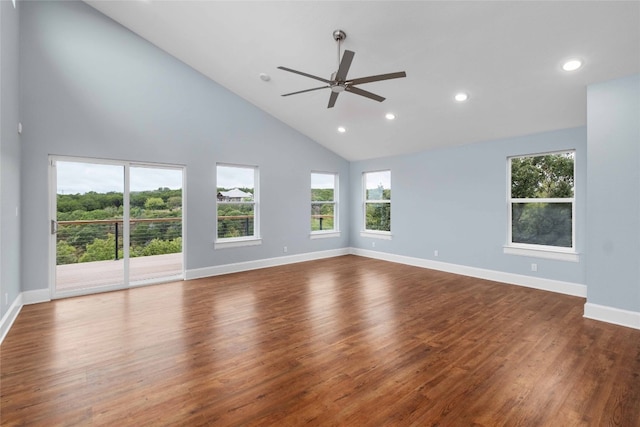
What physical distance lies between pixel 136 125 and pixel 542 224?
660 cm

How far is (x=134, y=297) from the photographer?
14.3 feet

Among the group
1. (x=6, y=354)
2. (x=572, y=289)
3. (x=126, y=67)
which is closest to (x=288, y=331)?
(x=6, y=354)

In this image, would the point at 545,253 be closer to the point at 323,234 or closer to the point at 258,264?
the point at 323,234

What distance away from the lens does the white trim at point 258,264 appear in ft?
17.9

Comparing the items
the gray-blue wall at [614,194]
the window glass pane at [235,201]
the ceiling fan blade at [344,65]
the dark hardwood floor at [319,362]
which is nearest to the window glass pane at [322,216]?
the window glass pane at [235,201]

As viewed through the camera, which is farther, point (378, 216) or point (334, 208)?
point (334, 208)

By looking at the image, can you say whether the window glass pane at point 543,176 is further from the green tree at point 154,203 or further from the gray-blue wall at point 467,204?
the green tree at point 154,203

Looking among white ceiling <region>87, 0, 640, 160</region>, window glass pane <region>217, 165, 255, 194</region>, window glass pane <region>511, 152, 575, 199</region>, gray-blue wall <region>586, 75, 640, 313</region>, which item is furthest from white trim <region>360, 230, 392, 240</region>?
gray-blue wall <region>586, 75, 640, 313</region>

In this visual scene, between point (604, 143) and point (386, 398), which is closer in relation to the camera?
point (386, 398)

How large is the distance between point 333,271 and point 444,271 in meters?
2.15

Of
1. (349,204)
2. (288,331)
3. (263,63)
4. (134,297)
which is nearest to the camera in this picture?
(288,331)

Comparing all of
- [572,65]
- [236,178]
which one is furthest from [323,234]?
[572,65]

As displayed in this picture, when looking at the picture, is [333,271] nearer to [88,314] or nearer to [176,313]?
[176,313]

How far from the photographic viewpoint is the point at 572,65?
3346 mm
